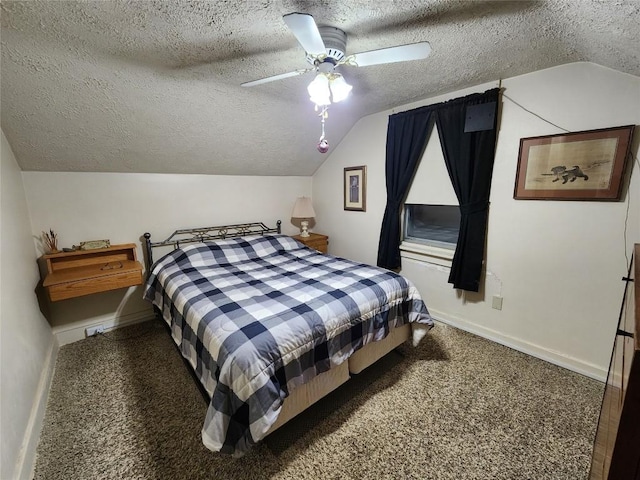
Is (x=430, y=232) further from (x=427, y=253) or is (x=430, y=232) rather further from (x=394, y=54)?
(x=394, y=54)

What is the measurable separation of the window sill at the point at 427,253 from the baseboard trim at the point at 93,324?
9.53 ft

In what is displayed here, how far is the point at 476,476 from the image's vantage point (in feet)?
4.43

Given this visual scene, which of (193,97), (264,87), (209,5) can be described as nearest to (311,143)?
(264,87)

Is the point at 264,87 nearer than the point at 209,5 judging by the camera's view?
No

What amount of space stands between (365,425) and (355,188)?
2552 mm

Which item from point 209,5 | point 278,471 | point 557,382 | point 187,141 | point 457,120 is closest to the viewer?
point 209,5

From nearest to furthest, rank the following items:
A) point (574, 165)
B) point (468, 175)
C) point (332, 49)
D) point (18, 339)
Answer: point (332, 49) → point (18, 339) → point (574, 165) → point (468, 175)

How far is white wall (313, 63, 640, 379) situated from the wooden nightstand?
147 cm

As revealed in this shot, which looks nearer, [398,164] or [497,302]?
[497,302]

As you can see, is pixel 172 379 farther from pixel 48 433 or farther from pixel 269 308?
pixel 269 308

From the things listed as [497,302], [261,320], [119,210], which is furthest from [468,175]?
[119,210]

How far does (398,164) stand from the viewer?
2.88 metres

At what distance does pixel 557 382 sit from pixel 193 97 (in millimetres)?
3459

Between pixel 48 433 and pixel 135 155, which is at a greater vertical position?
pixel 135 155
